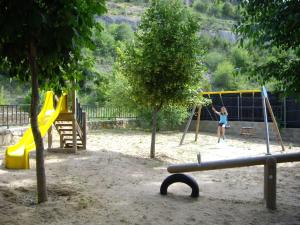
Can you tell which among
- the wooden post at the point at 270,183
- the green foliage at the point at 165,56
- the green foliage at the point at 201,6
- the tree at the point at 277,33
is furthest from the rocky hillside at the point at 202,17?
the wooden post at the point at 270,183

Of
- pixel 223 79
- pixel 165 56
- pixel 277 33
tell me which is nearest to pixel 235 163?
pixel 277 33

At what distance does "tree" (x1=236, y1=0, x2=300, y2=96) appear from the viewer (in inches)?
213

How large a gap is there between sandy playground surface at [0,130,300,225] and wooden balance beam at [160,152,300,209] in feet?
0.67

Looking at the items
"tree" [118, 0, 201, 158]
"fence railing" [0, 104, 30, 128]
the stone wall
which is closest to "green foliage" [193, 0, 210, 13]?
the stone wall

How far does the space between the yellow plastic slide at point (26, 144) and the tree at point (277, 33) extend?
5.24 meters

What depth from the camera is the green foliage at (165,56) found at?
36.4 feet

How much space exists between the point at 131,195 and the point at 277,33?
3.37 meters

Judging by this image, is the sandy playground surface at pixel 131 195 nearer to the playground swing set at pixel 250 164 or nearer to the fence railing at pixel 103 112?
the playground swing set at pixel 250 164

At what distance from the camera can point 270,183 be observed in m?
6.32

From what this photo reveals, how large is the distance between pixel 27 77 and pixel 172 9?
6517 mm

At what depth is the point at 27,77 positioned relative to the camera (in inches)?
223

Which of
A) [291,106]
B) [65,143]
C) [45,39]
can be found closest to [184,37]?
[65,143]

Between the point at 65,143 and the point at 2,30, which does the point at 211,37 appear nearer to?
the point at 65,143

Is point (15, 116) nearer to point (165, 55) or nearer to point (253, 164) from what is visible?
point (165, 55)
